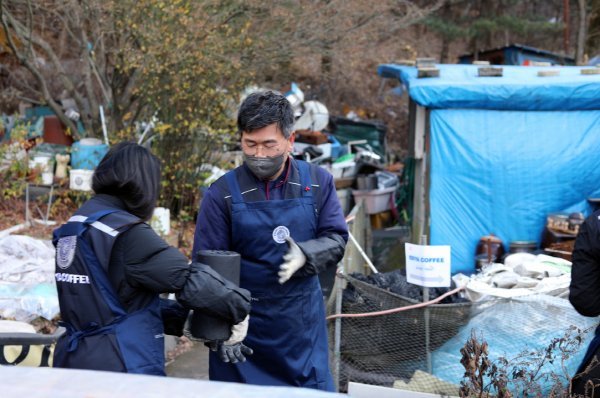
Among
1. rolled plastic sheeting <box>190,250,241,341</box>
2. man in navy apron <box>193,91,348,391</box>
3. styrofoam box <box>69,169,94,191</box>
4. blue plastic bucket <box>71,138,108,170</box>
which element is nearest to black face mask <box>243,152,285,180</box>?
man in navy apron <box>193,91,348,391</box>

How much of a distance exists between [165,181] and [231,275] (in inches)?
269

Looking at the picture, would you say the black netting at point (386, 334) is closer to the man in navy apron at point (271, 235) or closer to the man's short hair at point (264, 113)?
the man in navy apron at point (271, 235)

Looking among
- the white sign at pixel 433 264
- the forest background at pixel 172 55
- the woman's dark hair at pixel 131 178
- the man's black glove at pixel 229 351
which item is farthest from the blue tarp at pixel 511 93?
the woman's dark hair at pixel 131 178

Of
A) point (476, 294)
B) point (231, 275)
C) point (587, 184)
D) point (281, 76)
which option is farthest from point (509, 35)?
point (231, 275)

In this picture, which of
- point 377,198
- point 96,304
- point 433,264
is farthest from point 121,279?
point 377,198

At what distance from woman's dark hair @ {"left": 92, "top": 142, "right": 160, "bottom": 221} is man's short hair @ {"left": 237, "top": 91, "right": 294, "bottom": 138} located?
26.4 inches

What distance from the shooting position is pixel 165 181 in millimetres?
9766

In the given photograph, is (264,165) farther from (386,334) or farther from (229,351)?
(386,334)

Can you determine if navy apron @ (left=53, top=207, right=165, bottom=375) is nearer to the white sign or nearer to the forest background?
the white sign

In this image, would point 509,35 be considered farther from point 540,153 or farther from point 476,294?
point 476,294

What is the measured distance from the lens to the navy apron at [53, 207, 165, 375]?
275 centimetres

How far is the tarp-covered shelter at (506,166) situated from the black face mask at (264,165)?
5894mm

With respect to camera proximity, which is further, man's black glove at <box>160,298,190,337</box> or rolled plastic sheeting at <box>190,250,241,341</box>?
man's black glove at <box>160,298,190,337</box>

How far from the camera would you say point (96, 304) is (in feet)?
9.05
